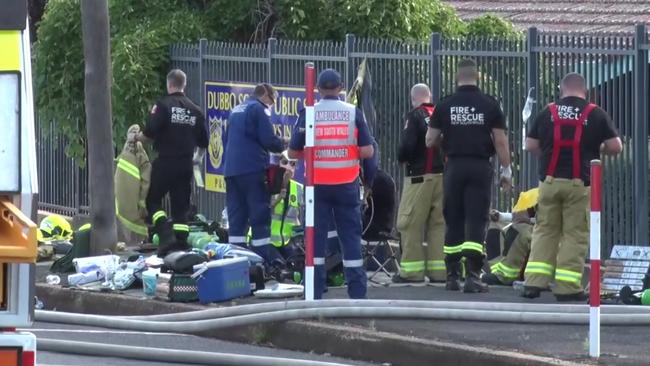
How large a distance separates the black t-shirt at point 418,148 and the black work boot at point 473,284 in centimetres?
110

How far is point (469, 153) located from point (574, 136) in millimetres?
978

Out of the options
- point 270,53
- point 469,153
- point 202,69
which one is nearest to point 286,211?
point 469,153

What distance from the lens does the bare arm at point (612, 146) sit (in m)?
12.0

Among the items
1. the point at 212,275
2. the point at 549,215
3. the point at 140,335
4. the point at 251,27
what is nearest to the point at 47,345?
the point at 140,335

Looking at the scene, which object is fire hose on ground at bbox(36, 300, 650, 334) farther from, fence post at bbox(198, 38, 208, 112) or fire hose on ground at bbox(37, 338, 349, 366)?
fence post at bbox(198, 38, 208, 112)

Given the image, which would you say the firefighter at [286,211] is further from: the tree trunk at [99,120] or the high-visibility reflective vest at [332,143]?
the high-visibility reflective vest at [332,143]

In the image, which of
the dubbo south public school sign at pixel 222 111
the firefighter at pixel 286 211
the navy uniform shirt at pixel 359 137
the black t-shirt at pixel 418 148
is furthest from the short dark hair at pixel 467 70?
the dubbo south public school sign at pixel 222 111

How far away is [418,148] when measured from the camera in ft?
44.4

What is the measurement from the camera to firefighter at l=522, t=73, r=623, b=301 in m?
12.1

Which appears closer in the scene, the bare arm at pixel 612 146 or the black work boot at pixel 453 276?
the bare arm at pixel 612 146

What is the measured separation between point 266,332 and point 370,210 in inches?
99.1

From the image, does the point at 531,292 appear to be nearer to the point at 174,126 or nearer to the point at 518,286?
the point at 518,286

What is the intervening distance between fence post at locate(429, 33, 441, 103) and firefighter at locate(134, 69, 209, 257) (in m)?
2.27

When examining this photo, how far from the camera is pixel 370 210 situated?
1376cm
